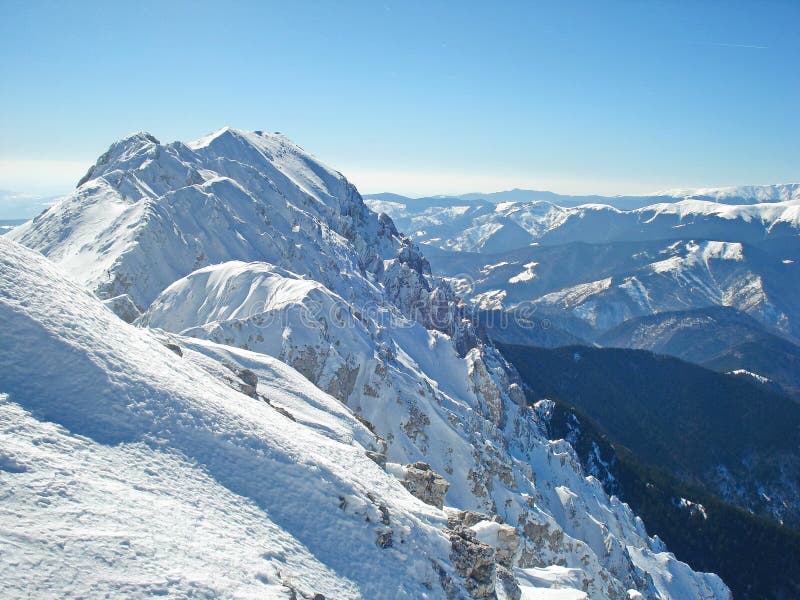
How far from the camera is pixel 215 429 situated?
90.8 ft

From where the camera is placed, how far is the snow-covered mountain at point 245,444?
20.8 meters

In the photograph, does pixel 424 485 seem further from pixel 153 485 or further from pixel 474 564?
pixel 153 485

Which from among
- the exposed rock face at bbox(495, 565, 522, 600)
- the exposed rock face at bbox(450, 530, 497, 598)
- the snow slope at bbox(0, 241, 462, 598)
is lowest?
the exposed rock face at bbox(495, 565, 522, 600)

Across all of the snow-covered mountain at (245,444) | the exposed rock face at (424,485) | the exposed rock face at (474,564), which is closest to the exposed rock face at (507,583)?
the snow-covered mountain at (245,444)

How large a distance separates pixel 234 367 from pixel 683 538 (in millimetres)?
139091

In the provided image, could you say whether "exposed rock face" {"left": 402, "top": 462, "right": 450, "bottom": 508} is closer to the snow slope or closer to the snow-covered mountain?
the snow-covered mountain

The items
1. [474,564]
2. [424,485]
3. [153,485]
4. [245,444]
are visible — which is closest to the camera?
[153,485]

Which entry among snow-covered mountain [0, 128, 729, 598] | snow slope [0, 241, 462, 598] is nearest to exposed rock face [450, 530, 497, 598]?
snow-covered mountain [0, 128, 729, 598]

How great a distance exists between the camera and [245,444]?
27.9 m

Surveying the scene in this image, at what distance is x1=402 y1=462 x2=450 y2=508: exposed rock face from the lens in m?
36.8

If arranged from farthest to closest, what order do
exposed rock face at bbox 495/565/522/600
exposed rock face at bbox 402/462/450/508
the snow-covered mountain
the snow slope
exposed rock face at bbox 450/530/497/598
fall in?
exposed rock face at bbox 402/462/450/508 → exposed rock face at bbox 495/565/522/600 → exposed rock face at bbox 450/530/497/598 → the snow-covered mountain → the snow slope

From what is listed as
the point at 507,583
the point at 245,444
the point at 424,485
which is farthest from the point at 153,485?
the point at 507,583

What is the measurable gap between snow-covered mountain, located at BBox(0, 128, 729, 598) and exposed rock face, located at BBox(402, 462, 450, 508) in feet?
0.45

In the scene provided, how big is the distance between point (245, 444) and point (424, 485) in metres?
14.8
